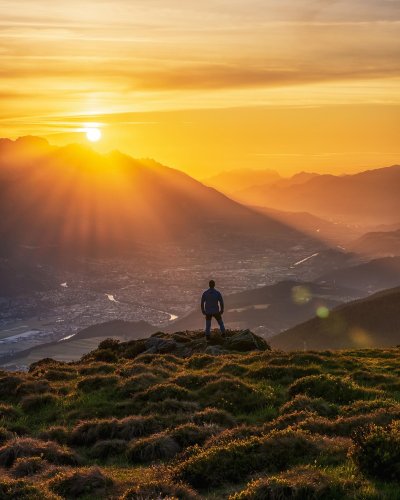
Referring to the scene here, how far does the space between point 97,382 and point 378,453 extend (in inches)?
704

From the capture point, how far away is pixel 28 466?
18109 mm

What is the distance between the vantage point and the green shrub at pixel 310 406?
72.7 ft

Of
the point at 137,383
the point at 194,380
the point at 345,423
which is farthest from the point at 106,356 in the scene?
the point at 345,423

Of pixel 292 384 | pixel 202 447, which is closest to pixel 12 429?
pixel 202 447

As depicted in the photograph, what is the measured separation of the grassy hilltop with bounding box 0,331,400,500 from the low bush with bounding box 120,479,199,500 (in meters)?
0.04

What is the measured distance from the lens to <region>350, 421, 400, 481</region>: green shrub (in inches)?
547

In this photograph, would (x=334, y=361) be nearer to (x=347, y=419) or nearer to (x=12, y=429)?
(x=347, y=419)

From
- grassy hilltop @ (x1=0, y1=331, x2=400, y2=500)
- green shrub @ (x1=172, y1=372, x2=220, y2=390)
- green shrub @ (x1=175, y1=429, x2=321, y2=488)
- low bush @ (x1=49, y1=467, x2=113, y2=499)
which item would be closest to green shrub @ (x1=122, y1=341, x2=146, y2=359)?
grassy hilltop @ (x1=0, y1=331, x2=400, y2=500)

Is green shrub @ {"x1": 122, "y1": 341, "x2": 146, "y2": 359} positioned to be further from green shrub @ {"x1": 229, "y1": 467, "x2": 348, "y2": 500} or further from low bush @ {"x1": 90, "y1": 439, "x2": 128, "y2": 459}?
green shrub @ {"x1": 229, "y1": 467, "x2": 348, "y2": 500}

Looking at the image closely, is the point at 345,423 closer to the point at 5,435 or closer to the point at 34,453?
→ the point at 34,453

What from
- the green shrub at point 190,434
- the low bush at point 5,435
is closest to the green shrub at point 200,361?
the low bush at point 5,435

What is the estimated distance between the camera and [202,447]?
59.8ft

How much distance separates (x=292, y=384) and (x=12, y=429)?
1151 cm

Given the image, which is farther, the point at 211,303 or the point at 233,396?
the point at 211,303
